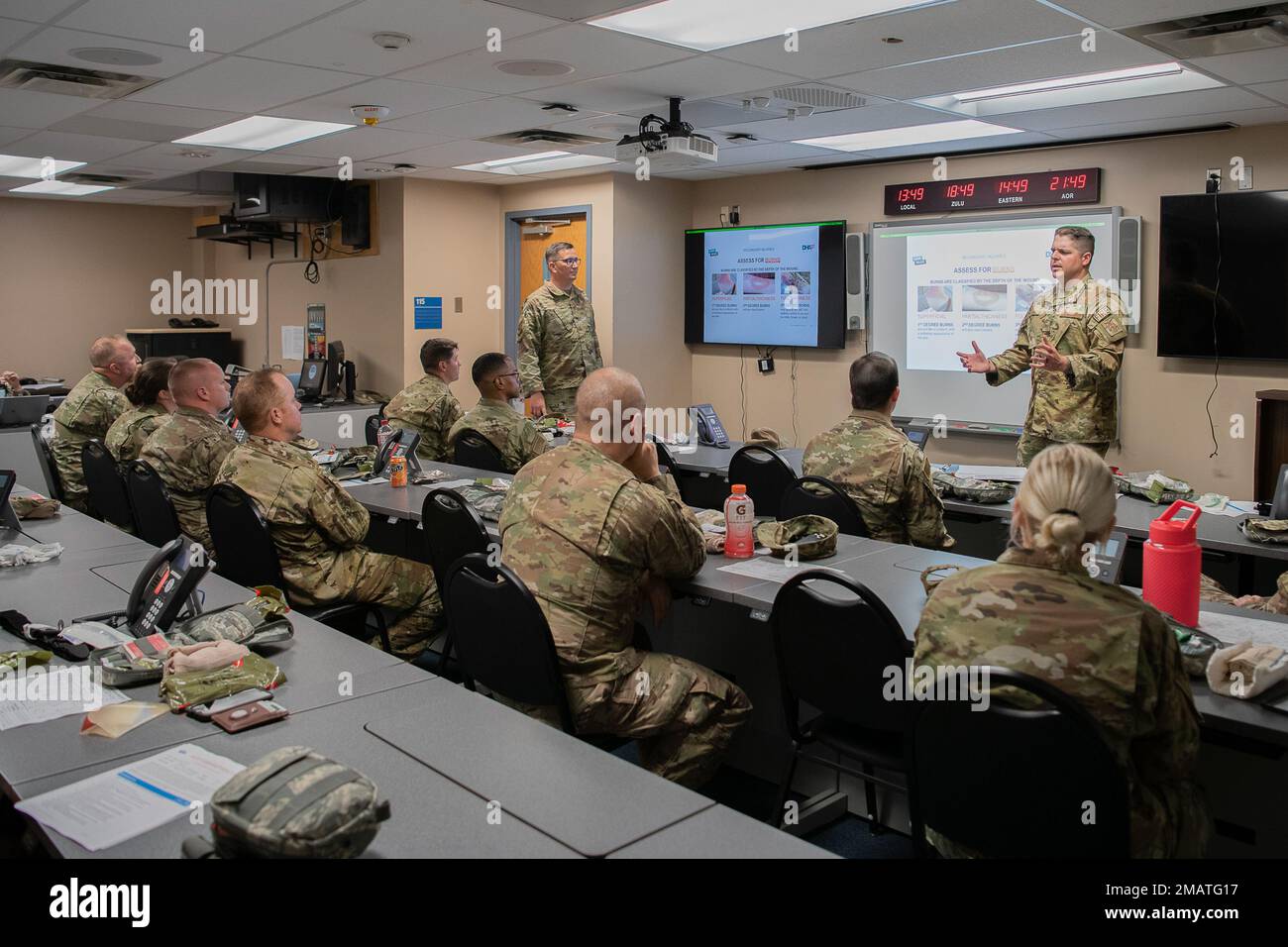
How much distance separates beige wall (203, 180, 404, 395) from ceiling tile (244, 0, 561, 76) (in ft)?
12.9

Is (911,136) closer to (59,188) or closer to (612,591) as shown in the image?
(612,591)

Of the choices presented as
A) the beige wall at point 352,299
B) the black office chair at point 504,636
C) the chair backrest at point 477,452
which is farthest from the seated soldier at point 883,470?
the beige wall at point 352,299

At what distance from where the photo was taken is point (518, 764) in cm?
177

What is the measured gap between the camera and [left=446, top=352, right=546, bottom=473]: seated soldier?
533 cm

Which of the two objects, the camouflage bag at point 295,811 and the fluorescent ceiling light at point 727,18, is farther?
the fluorescent ceiling light at point 727,18

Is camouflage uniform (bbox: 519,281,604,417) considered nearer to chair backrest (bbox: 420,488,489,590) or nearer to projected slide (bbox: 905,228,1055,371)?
projected slide (bbox: 905,228,1055,371)

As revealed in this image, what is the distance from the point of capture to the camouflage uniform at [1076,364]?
205 inches

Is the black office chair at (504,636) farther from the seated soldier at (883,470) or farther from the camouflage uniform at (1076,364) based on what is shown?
the camouflage uniform at (1076,364)

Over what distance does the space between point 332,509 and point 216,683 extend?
1.53 m

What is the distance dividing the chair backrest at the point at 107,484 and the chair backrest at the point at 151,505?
35 cm

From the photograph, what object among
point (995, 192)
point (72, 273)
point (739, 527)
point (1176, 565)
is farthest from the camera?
point (72, 273)

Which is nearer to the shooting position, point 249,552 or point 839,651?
point 839,651

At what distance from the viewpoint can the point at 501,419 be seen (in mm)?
5371

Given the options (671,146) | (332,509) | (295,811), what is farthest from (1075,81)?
(295,811)
